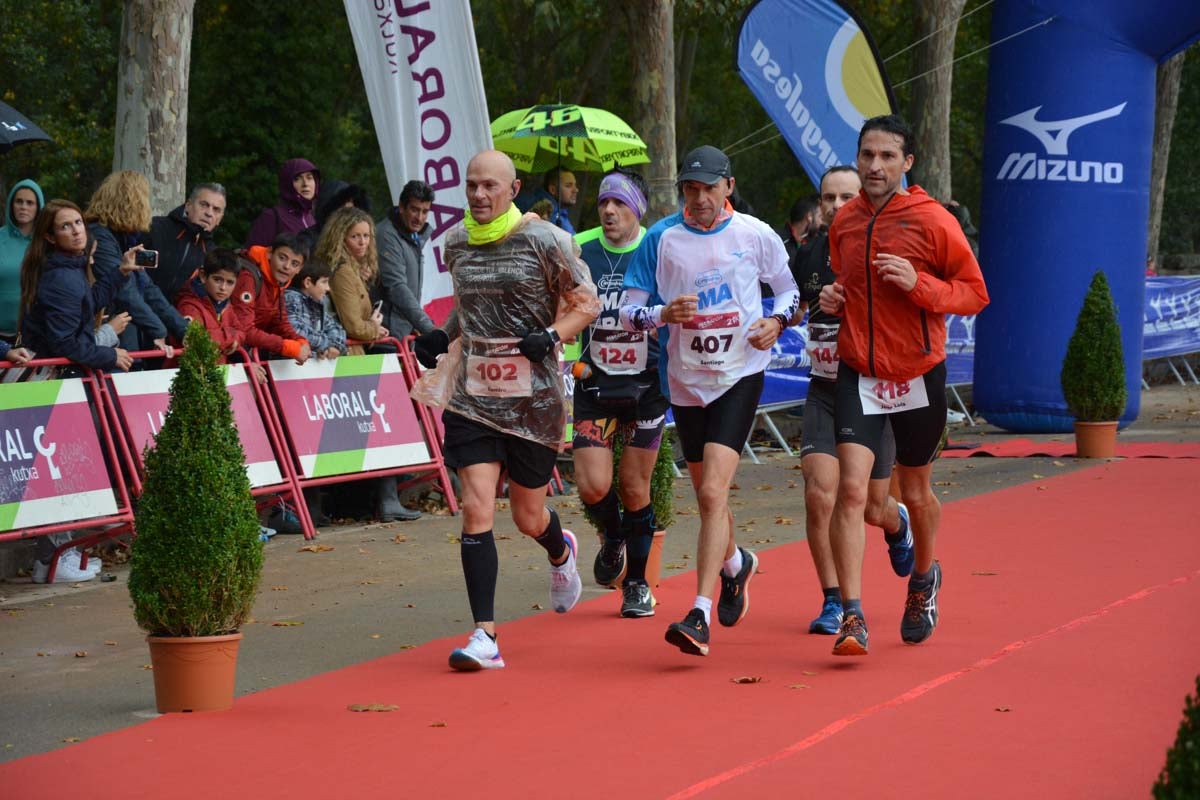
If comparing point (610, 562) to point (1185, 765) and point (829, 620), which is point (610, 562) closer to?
point (829, 620)

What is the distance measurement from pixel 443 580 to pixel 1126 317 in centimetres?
995

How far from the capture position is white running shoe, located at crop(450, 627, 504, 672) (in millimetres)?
6777

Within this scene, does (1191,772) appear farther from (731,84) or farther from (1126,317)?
(731,84)

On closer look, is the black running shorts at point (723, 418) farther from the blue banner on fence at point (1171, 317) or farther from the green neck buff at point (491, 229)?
the blue banner on fence at point (1171, 317)

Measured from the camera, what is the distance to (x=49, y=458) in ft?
30.2

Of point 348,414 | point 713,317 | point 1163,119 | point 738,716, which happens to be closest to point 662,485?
point 713,317

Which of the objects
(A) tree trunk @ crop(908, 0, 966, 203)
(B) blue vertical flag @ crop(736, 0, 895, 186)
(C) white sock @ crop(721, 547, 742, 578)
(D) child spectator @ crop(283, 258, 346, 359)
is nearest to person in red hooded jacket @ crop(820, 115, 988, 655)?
(C) white sock @ crop(721, 547, 742, 578)

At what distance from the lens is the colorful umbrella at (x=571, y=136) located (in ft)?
55.5

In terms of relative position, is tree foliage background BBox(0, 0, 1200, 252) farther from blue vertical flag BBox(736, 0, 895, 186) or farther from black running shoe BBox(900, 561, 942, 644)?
black running shoe BBox(900, 561, 942, 644)

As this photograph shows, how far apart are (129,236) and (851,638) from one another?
5.57 m

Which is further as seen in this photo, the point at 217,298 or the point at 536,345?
the point at 217,298

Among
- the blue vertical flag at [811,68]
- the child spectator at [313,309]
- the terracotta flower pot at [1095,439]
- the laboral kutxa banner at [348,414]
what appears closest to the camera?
the laboral kutxa banner at [348,414]

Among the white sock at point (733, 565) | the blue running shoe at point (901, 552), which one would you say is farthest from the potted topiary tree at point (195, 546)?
the blue running shoe at point (901, 552)

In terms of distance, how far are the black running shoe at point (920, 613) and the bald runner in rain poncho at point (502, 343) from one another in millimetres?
1615
